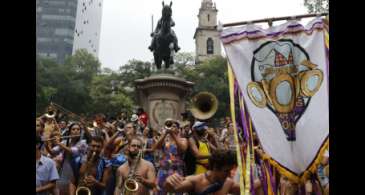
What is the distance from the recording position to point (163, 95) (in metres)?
14.7

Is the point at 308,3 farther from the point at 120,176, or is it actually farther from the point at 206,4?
the point at 206,4

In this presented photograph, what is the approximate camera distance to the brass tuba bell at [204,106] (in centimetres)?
873

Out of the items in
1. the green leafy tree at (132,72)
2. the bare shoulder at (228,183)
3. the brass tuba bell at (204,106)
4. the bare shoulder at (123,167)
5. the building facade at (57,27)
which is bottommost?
the bare shoulder at (123,167)

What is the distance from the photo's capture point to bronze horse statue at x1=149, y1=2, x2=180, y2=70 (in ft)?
50.4

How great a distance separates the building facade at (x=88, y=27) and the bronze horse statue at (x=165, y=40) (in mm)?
69543

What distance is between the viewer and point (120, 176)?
6.03m

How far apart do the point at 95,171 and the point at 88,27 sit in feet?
274

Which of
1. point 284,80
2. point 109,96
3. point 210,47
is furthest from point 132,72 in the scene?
point 284,80

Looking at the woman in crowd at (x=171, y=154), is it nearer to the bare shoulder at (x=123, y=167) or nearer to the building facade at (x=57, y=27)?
the bare shoulder at (x=123, y=167)

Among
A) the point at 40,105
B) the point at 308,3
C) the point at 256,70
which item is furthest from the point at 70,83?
the point at 256,70

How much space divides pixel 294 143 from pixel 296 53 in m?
1.05

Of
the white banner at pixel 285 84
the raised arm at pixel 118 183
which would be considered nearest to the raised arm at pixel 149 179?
the raised arm at pixel 118 183

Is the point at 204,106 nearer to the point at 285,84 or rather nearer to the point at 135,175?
Answer: the point at 135,175
